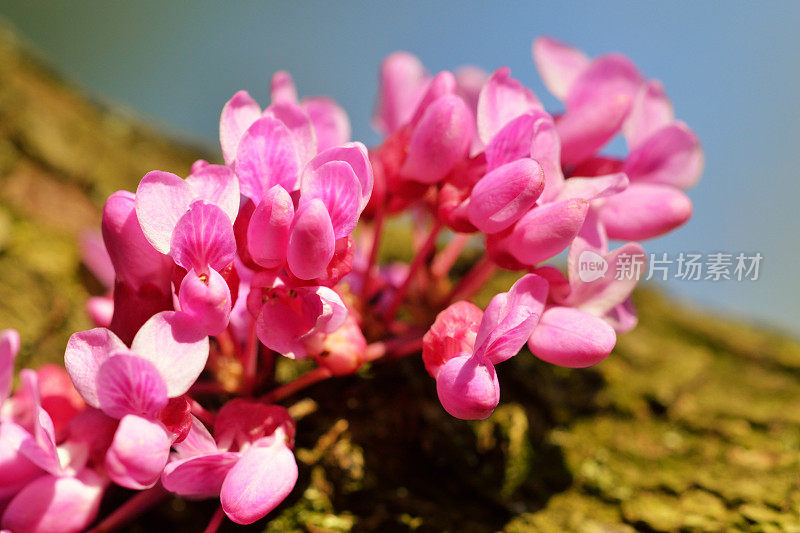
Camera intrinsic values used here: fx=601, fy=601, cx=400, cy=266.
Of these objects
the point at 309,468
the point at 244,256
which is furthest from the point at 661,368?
the point at 244,256

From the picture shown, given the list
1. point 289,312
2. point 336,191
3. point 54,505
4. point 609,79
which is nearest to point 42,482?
point 54,505

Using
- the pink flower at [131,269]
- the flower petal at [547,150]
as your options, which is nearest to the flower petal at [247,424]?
the pink flower at [131,269]

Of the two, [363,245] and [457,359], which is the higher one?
[363,245]

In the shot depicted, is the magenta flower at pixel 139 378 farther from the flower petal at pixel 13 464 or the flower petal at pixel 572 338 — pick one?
the flower petal at pixel 572 338

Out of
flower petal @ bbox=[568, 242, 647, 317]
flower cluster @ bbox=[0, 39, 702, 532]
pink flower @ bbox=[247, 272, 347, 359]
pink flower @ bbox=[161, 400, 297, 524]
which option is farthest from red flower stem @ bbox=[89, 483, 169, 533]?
flower petal @ bbox=[568, 242, 647, 317]

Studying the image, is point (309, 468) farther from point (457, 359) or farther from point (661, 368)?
point (661, 368)

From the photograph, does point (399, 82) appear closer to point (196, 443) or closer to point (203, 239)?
point (203, 239)
